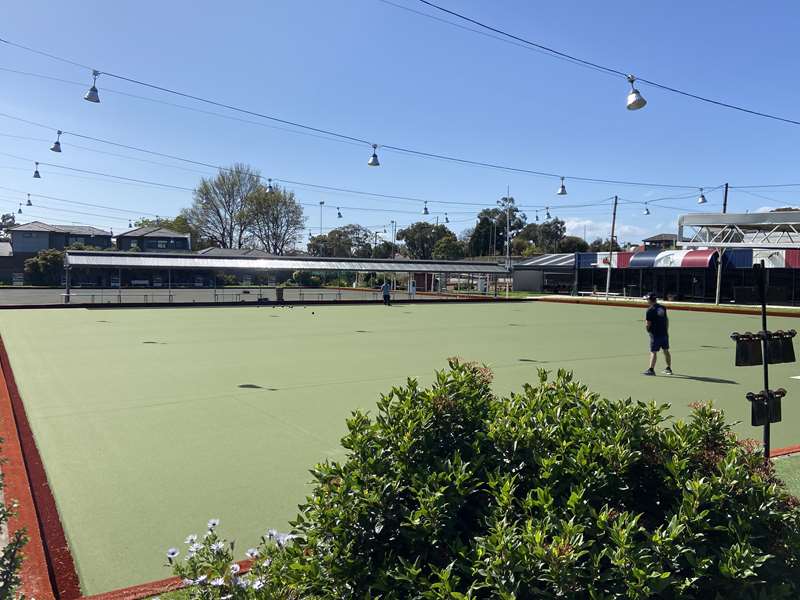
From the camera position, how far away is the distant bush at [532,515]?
2092mm

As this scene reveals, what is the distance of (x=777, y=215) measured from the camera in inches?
937

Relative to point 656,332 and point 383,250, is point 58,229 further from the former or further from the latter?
point 656,332

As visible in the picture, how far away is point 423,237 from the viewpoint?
10725 centimetres

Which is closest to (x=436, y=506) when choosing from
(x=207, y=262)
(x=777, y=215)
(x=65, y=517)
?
(x=65, y=517)

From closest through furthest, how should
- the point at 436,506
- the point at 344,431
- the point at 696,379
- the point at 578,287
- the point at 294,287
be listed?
the point at 436,506, the point at 344,431, the point at 696,379, the point at 578,287, the point at 294,287

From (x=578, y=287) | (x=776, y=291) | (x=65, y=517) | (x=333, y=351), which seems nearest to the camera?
(x=65, y=517)

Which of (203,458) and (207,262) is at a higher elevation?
(207,262)

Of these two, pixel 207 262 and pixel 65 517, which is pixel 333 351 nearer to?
pixel 65 517

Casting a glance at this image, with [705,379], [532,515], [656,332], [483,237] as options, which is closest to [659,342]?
[656,332]

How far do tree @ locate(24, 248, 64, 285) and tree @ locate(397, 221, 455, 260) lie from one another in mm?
63439

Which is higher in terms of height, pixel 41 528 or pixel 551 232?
pixel 551 232

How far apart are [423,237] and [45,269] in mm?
66262

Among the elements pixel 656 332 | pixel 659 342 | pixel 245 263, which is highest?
pixel 245 263

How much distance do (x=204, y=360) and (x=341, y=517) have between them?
1094cm
